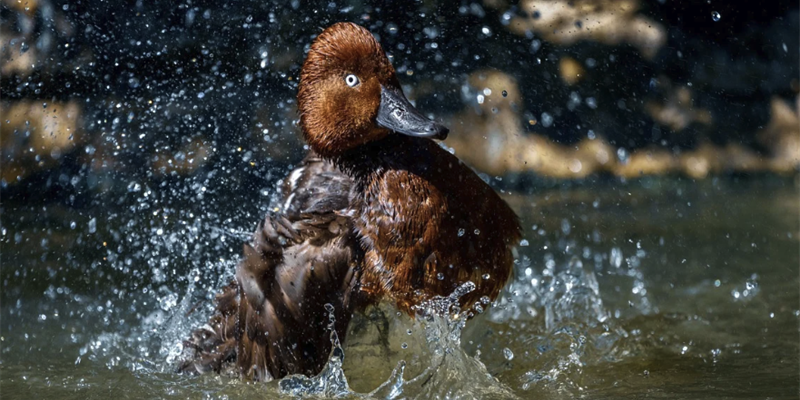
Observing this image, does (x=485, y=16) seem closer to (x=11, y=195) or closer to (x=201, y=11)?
(x=201, y=11)

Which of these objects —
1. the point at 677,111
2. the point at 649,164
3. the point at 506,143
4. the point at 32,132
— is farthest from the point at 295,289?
the point at 677,111

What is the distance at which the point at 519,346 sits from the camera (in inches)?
141

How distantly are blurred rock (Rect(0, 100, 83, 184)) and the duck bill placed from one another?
2.95m

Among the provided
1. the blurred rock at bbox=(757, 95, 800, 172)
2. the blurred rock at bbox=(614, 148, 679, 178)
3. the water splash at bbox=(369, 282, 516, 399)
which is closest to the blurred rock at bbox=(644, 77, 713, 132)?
the blurred rock at bbox=(614, 148, 679, 178)

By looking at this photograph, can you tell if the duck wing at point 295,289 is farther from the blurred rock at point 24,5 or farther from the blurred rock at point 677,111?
the blurred rock at point 677,111

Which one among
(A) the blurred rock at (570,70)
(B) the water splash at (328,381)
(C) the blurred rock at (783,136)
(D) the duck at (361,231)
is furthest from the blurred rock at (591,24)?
(B) the water splash at (328,381)

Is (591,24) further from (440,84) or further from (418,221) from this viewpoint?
(418,221)

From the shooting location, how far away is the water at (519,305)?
9.93ft

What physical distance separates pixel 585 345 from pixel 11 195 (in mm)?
3505

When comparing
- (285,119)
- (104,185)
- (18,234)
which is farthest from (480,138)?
(18,234)

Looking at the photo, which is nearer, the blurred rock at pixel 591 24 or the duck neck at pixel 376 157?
the duck neck at pixel 376 157

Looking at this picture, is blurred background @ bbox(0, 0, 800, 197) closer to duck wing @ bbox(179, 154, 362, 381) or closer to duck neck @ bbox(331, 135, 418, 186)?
duck neck @ bbox(331, 135, 418, 186)

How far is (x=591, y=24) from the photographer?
20.0 ft

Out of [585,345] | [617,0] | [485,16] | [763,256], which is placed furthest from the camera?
[617,0]
